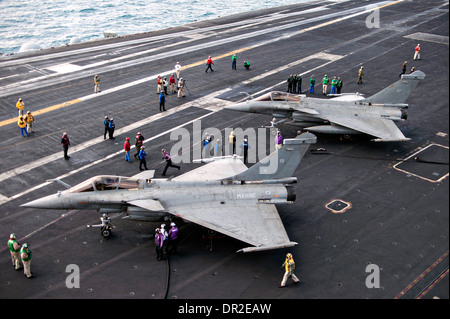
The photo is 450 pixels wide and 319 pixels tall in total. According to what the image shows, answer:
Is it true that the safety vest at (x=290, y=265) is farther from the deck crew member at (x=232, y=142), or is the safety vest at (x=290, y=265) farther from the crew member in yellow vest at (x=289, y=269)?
the deck crew member at (x=232, y=142)

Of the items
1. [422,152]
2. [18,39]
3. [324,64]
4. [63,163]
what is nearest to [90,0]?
[18,39]

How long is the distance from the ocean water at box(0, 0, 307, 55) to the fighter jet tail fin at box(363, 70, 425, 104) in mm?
63693

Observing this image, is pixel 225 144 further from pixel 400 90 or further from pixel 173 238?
pixel 400 90

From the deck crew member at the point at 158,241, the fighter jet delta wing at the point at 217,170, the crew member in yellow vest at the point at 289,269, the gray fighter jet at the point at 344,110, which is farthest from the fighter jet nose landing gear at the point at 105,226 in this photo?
the gray fighter jet at the point at 344,110

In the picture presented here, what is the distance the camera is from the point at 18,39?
87.0m

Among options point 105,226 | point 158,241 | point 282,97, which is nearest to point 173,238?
point 158,241

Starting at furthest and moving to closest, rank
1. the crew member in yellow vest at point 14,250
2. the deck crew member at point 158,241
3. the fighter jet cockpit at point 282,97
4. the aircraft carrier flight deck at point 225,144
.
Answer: the fighter jet cockpit at point 282,97
the deck crew member at point 158,241
the aircraft carrier flight deck at point 225,144
the crew member in yellow vest at point 14,250

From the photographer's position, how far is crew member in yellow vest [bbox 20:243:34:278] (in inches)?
747

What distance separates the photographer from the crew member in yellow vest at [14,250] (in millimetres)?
19281

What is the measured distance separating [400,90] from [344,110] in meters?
4.52

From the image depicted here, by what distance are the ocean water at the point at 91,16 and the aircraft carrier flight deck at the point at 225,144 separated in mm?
38346

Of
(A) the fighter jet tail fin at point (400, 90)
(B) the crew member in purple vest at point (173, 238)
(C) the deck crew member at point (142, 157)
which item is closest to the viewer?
(B) the crew member in purple vest at point (173, 238)

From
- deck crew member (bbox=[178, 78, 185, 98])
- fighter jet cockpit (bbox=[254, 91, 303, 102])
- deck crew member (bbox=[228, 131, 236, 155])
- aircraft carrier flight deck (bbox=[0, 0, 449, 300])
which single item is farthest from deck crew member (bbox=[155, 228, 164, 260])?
deck crew member (bbox=[178, 78, 185, 98])

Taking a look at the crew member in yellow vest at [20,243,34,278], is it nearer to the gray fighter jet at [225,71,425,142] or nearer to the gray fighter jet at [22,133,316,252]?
the gray fighter jet at [22,133,316,252]
